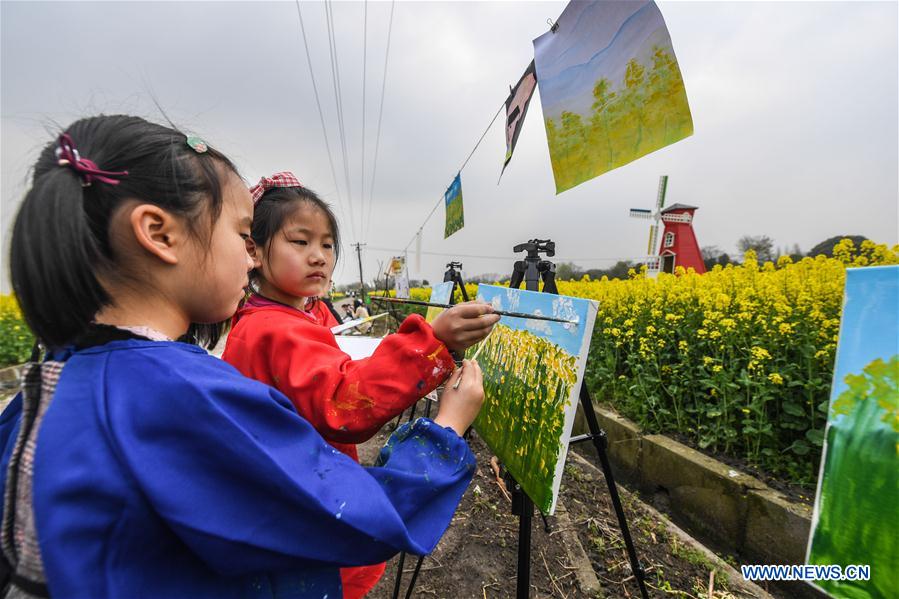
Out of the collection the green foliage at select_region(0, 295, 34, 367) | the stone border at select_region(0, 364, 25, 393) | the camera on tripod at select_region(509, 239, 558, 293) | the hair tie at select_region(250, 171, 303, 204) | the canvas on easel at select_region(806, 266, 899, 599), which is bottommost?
the stone border at select_region(0, 364, 25, 393)

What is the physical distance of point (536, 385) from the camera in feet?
5.10

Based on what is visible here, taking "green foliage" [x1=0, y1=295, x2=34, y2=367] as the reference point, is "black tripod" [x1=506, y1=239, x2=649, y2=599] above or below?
above

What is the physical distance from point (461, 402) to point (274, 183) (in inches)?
37.9

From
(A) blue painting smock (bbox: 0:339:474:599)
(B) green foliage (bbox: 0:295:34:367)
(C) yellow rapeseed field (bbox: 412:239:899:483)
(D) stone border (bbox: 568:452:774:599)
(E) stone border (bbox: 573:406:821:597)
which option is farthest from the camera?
(B) green foliage (bbox: 0:295:34:367)

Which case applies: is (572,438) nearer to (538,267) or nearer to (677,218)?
(538,267)

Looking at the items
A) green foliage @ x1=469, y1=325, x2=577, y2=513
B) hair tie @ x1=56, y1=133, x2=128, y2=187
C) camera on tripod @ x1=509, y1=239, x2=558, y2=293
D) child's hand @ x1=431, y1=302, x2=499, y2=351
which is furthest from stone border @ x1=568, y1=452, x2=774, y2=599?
hair tie @ x1=56, y1=133, x2=128, y2=187

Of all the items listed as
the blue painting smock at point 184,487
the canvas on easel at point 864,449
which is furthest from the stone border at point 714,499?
the blue painting smock at point 184,487

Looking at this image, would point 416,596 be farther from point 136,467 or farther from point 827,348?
point 827,348

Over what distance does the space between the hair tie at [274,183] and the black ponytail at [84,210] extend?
0.57 m

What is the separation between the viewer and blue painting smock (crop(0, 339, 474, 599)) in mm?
506

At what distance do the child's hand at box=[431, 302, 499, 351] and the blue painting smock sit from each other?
41 cm

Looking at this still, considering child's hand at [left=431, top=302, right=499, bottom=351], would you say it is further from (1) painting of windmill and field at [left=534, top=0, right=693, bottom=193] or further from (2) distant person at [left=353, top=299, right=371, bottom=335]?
(2) distant person at [left=353, top=299, right=371, bottom=335]

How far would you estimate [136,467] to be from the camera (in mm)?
514

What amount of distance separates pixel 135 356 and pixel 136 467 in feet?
0.56
